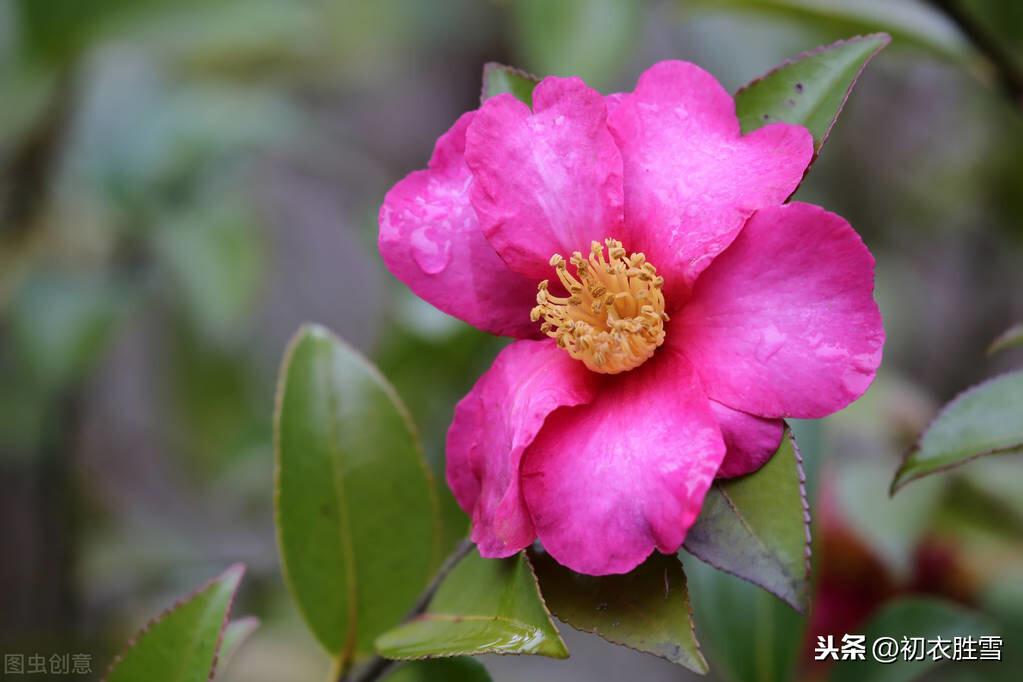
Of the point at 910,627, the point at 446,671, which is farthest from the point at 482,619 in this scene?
the point at 910,627

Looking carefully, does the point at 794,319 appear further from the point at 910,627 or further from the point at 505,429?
the point at 910,627

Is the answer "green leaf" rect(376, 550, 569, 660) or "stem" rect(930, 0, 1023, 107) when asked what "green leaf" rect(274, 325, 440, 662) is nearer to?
"green leaf" rect(376, 550, 569, 660)

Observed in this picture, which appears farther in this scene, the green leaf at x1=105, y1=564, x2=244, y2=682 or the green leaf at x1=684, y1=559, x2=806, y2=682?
the green leaf at x1=684, y1=559, x2=806, y2=682

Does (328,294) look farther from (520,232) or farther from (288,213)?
(520,232)

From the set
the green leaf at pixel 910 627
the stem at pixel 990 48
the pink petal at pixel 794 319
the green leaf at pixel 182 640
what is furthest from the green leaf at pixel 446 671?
the stem at pixel 990 48

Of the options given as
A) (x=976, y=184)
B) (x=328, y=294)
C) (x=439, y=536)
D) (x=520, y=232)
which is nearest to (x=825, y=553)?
(x=439, y=536)

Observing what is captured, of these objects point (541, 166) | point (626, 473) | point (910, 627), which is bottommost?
point (910, 627)

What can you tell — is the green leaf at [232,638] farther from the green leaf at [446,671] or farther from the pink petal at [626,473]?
the pink petal at [626,473]

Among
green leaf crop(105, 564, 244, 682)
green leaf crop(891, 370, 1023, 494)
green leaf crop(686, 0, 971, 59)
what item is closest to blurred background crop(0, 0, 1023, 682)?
green leaf crop(686, 0, 971, 59)
